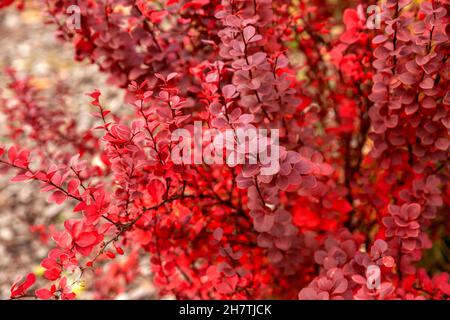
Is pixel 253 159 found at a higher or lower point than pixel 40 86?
lower

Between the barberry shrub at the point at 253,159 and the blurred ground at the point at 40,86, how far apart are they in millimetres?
931

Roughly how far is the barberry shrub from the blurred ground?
93cm

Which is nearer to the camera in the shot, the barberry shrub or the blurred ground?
the barberry shrub

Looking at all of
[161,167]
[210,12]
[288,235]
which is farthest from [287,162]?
[210,12]

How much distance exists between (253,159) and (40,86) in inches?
141

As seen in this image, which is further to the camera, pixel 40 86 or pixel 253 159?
pixel 40 86

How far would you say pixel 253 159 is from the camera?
122cm

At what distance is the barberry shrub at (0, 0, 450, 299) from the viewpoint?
1301 millimetres

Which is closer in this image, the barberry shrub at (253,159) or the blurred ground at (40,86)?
the barberry shrub at (253,159)

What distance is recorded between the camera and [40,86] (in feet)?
14.1

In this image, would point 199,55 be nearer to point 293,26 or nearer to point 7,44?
point 293,26

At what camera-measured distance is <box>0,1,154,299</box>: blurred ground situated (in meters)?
3.04

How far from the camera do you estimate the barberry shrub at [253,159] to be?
1.30 metres

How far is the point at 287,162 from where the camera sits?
1.25 metres
